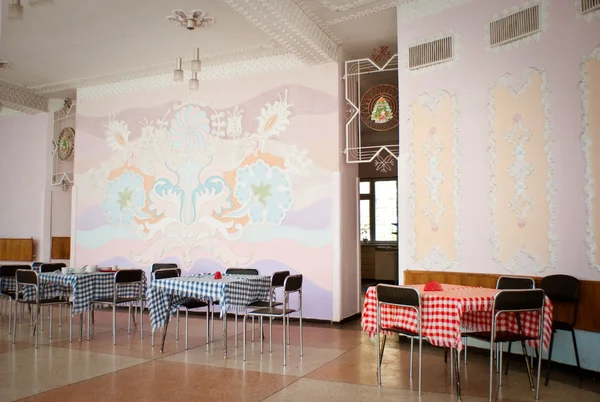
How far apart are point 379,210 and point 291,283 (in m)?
8.00

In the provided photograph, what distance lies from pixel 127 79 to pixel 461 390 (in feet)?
24.3

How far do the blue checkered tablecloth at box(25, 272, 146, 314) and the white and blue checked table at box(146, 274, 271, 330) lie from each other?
0.91 meters

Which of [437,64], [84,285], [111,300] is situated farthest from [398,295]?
[84,285]

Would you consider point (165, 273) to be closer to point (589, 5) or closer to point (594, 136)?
point (594, 136)

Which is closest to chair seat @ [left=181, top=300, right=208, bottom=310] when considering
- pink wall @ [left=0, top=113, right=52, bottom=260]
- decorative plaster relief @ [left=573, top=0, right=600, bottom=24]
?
decorative plaster relief @ [left=573, top=0, right=600, bottom=24]

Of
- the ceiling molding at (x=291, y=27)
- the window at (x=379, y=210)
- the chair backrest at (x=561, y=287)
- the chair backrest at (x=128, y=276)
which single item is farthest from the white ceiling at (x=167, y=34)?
the window at (x=379, y=210)

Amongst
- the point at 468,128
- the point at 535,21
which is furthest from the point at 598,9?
the point at 468,128

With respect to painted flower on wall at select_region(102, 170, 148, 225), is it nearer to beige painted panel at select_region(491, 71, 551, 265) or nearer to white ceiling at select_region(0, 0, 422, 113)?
white ceiling at select_region(0, 0, 422, 113)

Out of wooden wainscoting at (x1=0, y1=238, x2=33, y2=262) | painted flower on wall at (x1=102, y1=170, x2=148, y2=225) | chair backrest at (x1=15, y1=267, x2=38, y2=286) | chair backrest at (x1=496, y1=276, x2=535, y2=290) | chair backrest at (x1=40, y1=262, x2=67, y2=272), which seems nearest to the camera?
chair backrest at (x1=496, y1=276, x2=535, y2=290)

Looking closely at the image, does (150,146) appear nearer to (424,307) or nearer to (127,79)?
(127,79)

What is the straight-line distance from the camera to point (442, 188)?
5695 millimetres

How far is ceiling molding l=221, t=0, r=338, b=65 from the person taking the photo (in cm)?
555

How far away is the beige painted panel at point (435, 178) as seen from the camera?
5.64 metres

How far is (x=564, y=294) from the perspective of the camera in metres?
4.60
